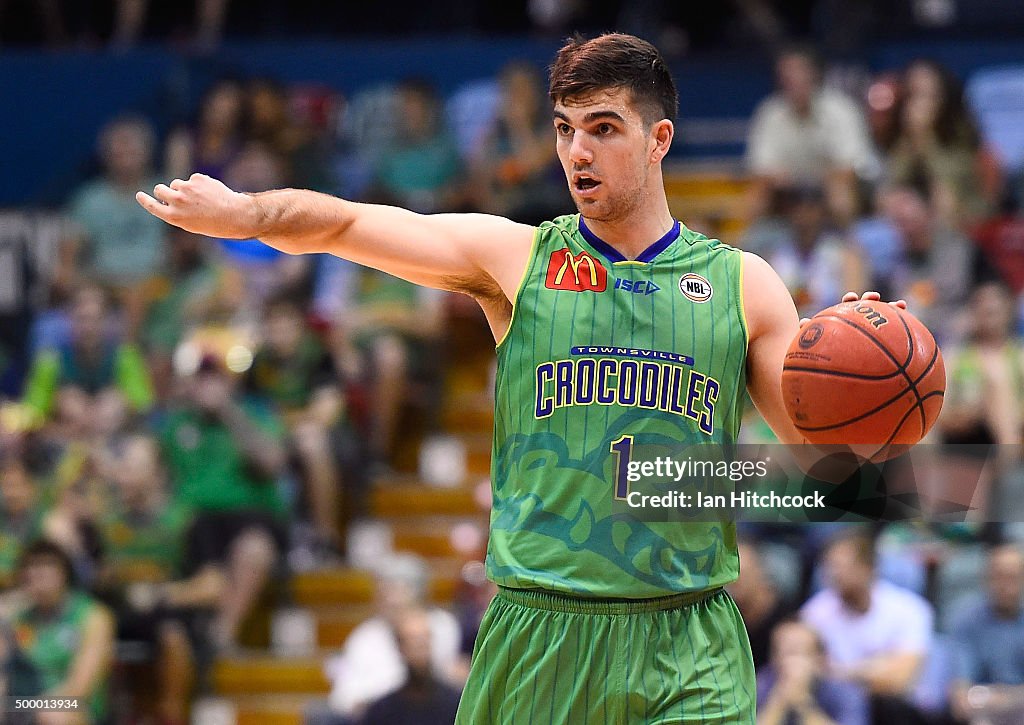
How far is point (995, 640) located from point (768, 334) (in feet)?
13.4

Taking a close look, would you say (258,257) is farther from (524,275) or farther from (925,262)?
(524,275)

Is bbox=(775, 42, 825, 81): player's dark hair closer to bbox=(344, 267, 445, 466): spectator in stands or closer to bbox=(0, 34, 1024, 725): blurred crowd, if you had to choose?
bbox=(0, 34, 1024, 725): blurred crowd

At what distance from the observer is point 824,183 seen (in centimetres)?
1091

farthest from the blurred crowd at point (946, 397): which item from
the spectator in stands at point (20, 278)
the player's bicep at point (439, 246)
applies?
the spectator in stands at point (20, 278)

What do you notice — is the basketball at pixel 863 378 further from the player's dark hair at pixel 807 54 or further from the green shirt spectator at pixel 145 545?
the player's dark hair at pixel 807 54

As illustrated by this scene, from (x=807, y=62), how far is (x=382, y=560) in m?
4.70

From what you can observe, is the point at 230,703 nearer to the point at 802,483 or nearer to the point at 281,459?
the point at 281,459

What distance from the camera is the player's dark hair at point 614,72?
411 centimetres

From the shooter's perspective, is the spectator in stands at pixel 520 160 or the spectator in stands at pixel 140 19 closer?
the spectator in stands at pixel 520 160

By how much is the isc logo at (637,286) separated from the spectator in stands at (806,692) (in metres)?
3.93

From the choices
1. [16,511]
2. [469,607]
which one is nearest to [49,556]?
[16,511]

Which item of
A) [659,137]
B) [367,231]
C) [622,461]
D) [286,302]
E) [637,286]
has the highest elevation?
[286,302]

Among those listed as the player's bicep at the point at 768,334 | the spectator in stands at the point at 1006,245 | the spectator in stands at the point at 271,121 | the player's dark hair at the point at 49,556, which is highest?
the spectator in stands at the point at 271,121

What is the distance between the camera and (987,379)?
8.95m
